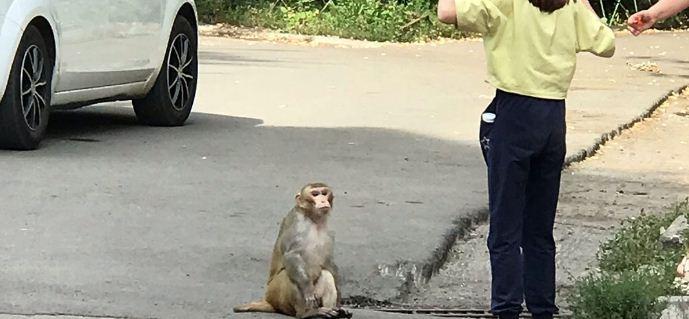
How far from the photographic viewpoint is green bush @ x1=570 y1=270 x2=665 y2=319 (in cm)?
549

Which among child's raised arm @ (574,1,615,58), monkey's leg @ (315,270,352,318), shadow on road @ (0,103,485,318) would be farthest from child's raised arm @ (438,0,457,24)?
shadow on road @ (0,103,485,318)

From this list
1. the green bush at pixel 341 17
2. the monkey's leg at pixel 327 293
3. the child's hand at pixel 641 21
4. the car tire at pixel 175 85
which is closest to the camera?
the monkey's leg at pixel 327 293

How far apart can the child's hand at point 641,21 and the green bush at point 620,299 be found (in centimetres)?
100

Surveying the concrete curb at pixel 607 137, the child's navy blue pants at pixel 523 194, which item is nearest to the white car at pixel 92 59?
the concrete curb at pixel 607 137

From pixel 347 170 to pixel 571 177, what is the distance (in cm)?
163

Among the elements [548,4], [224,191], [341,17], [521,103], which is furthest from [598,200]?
[341,17]

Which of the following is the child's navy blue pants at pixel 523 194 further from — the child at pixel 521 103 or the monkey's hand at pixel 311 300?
the monkey's hand at pixel 311 300

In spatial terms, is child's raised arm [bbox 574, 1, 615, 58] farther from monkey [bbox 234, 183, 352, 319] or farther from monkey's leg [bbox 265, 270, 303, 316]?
monkey's leg [bbox 265, 270, 303, 316]

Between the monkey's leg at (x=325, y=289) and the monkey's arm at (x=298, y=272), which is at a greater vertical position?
the monkey's arm at (x=298, y=272)

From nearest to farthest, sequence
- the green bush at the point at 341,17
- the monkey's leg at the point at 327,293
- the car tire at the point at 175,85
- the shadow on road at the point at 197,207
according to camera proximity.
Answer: the monkey's leg at the point at 327,293
the shadow on road at the point at 197,207
the car tire at the point at 175,85
the green bush at the point at 341,17

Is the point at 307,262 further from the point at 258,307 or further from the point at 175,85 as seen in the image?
the point at 175,85

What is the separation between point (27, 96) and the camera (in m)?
9.45

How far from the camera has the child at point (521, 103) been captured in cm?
542

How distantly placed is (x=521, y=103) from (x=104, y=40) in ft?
17.7
